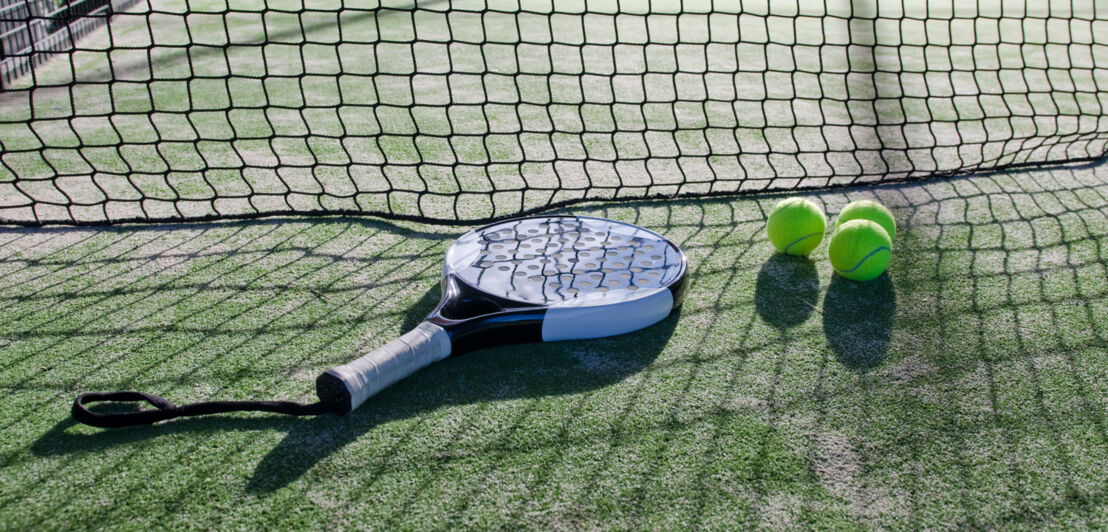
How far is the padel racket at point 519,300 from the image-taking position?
1571 mm

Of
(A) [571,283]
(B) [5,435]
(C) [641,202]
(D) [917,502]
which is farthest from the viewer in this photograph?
(C) [641,202]

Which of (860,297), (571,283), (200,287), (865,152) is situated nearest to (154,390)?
(200,287)

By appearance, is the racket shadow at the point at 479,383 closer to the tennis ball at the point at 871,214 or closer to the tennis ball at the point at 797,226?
the tennis ball at the point at 797,226

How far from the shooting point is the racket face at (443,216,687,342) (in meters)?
1.83

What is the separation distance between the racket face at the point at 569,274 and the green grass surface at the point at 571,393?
0.21 feet

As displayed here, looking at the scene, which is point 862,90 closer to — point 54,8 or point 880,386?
point 880,386

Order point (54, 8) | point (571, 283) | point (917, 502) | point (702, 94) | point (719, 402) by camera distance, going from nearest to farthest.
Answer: point (917, 502) → point (719, 402) → point (571, 283) → point (702, 94) → point (54, 8)

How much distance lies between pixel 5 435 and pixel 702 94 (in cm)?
356

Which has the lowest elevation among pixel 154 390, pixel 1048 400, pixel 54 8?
pixel 1048 400

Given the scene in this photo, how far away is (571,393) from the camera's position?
1707 millimetres

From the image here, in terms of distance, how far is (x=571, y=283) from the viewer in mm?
1938

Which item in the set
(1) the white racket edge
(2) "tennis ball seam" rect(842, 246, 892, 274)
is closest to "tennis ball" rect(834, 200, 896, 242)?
(2) "tennis ball seam" rect(842, 246, 892, 274)

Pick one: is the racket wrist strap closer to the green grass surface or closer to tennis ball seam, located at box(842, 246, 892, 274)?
the green grass surface

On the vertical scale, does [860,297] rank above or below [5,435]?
below
